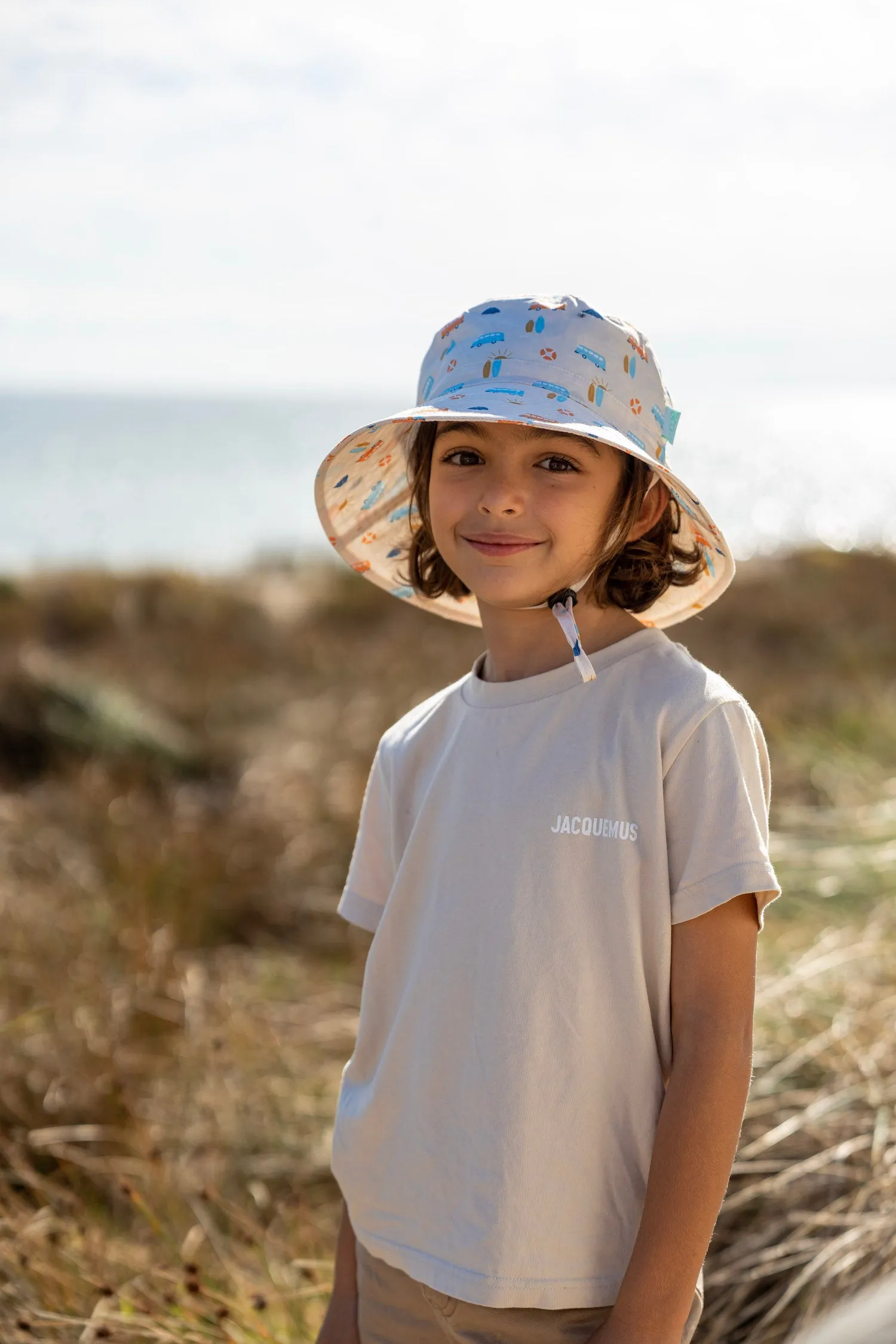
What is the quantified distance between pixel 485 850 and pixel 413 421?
1.77ft

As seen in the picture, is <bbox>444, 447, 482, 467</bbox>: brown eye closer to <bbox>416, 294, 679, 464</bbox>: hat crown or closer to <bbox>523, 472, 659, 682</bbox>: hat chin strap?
<bbox>416, 294, 679, 464</bbox>: hat crown

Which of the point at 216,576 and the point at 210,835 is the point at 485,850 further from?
the point at 216,576

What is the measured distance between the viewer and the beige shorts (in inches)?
50.1

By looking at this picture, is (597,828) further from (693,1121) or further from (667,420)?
(667,420)

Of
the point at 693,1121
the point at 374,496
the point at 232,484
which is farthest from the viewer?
the point at 232,484

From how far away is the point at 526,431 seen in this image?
1382 millimetres

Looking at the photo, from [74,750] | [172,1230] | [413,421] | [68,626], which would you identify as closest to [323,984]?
[172,1230]

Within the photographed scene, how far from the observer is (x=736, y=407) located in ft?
652

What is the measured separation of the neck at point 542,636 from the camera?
4.71 ft

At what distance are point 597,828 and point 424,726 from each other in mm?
347

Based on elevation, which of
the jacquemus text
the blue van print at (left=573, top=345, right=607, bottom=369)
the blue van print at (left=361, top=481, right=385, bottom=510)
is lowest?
the jacquemus text

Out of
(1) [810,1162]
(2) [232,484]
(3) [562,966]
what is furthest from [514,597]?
(2) [232,484]

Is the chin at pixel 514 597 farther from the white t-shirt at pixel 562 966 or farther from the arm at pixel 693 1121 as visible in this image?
the arm at pixel 693 1121

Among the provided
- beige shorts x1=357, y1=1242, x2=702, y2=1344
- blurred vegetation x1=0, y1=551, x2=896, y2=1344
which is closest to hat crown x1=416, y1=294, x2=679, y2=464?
beige shorts x1=357, y1=1242, x2=702, y2=1344
